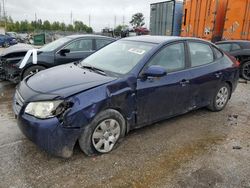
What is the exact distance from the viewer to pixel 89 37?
271 inches

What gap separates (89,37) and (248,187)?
218 inches

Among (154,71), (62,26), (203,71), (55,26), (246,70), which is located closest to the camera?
(154,71)

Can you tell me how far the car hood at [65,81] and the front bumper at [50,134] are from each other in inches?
14.2

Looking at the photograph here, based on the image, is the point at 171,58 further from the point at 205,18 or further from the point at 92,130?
the point at 205,18

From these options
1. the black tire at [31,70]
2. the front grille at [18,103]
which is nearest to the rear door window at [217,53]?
the front grille at [18,103]

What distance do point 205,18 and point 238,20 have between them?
1.84 m

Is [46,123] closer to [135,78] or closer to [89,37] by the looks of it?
[135,78]

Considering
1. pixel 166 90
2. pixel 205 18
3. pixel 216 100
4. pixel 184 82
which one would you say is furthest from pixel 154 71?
pixel 205 18

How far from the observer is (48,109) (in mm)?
2709

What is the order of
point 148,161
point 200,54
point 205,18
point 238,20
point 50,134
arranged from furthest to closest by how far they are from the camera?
point 205,18
point 238,20
point 200,54
point 148,161
point 50,134

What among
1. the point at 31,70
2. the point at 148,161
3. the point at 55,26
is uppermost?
the point at 55,26

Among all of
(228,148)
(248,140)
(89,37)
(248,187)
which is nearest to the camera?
(248,187)

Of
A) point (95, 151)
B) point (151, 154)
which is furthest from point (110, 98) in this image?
point (151, 154)

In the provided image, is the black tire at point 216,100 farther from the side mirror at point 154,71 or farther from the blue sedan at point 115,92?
the side mirror at point 154,71
